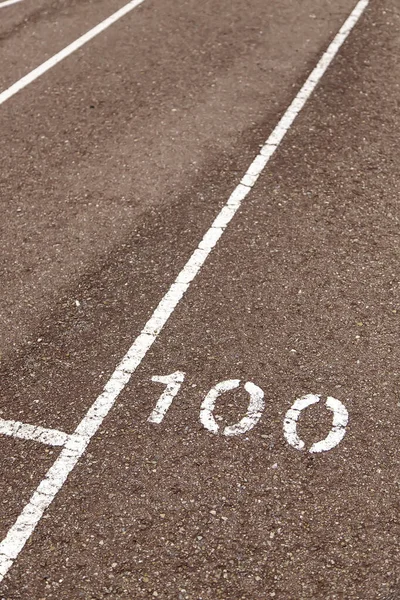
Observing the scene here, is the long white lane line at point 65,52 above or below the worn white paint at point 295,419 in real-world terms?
above

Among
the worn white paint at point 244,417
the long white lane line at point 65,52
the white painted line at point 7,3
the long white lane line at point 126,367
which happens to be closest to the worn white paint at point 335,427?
the worn white paint at point 244,417

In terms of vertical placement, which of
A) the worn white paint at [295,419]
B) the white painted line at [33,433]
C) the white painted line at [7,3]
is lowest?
the worn white paint at [295,419]

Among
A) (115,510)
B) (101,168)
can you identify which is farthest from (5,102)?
(115,510)

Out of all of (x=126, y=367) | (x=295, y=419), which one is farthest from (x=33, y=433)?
(x=295, y=419)

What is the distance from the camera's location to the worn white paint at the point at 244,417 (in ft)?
17.2

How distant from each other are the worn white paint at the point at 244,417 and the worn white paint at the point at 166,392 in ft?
0.72

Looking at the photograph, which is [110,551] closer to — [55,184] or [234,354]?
[234,354]

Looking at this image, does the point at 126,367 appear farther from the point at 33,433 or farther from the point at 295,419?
the point at 295,419

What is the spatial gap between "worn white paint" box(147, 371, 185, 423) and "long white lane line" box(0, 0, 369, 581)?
0.79 ft

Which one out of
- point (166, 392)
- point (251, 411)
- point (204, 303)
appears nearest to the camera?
point (251, 411)

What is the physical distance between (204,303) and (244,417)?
1.21 meters

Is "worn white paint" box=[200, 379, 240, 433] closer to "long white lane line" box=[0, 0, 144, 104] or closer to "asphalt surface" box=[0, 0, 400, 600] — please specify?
"asphalt surface" box=[0, 0, 400, 600]

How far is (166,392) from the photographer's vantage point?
18.1ft

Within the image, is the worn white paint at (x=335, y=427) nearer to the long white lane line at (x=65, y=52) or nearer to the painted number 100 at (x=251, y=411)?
the painted number 100 at (x=251, y=411)
